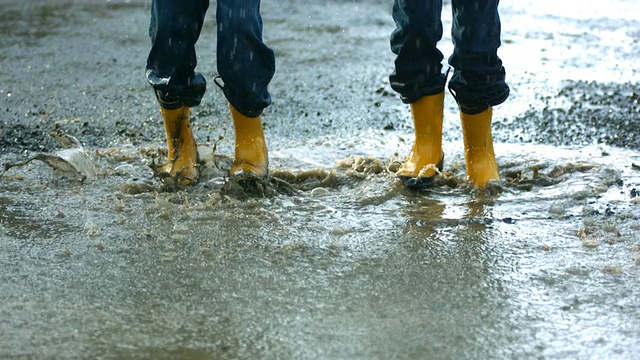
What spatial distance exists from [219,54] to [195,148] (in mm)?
472

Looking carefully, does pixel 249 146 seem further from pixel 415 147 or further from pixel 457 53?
pixel 457 53

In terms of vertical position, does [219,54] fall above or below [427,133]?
above

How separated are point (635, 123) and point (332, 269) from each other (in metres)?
2.38

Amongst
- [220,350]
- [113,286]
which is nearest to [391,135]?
[113,286]

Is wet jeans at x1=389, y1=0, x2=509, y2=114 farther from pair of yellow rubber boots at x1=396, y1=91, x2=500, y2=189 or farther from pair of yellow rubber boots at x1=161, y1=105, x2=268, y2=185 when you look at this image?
pair of yellow rubber boots at x1=161, y1=105, x2=268, y2=185

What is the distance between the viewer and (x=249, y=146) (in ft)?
11.7

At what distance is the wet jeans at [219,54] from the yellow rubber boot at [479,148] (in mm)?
756

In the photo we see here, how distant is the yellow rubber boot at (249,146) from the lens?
3.54 metres

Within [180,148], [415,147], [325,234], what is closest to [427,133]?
[415,147]

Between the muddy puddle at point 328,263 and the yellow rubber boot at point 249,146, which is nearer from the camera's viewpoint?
the muddy puddle at point 328,263

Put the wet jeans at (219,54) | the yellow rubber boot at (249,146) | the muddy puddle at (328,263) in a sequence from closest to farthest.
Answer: the muddy puddle at (328,263), the wet jeans at (219,54), the yellow rubber boot at (249,146)

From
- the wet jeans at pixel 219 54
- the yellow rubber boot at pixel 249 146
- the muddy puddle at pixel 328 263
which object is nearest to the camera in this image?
the muddy puddle at pixel 328 263

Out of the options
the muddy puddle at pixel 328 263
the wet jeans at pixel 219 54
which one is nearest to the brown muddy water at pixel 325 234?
the muddy puddle at pixel 328 263

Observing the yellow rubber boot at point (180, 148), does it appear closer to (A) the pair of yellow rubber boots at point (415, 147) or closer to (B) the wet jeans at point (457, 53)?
(A) the pair of yellow rubber boots at point (415, 147)
